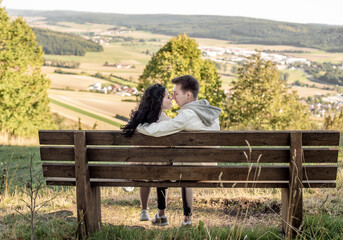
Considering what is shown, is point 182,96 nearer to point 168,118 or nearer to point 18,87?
point 168,118

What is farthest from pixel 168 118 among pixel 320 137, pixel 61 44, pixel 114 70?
pixel 61 44

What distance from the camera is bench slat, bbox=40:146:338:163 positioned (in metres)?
4.05

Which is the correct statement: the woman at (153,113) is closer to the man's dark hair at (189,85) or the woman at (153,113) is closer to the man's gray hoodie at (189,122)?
the man's gray hoodie at (189,122)

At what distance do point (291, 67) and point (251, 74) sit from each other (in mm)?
73990

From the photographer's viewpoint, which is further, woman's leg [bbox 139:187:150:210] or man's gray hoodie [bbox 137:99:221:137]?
woman's leg [bbox 139:187:150:210]

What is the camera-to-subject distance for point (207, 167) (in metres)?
4.18

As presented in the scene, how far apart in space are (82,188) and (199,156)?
47.3 inches

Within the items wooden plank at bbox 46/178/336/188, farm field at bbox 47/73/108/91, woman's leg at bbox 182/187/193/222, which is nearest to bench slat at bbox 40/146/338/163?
wooden plank at bbox 46/178/336/188

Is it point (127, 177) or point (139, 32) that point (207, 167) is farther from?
point (139, 32)

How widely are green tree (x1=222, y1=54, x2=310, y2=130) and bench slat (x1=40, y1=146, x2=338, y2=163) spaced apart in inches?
990

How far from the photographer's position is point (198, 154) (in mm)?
4090

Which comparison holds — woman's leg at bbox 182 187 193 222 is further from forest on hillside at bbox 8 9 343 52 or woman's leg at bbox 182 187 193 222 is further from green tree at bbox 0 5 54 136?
forest on hillside at bbox 8 9 343 52

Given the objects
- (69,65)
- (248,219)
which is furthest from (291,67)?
(248,219)

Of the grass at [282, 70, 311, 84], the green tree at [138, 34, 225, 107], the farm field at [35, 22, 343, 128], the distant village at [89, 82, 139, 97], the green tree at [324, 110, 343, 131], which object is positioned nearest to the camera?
the green tree at [324, 110, 343, 131]
